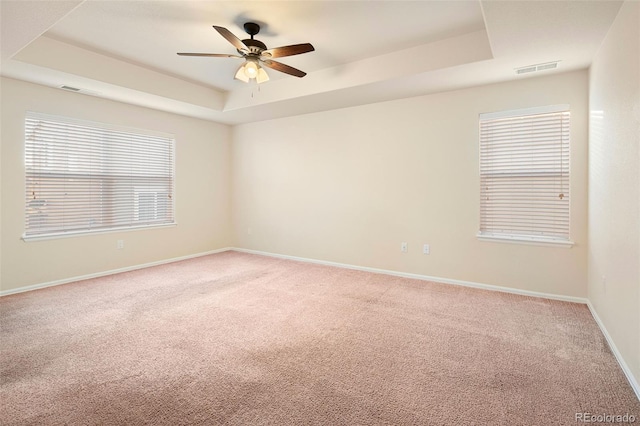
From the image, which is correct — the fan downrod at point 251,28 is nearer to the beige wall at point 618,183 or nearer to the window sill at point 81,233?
the beige wall at point 618,183

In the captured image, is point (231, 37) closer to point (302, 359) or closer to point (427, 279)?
point (302, 359)

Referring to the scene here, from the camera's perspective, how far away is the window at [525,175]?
11.5 ft

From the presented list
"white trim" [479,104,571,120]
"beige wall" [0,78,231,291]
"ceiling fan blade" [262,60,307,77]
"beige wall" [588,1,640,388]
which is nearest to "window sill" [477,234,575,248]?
"beige wall" [588,1,640,388]

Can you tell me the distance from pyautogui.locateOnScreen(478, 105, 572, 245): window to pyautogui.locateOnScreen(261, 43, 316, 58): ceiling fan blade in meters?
2.39

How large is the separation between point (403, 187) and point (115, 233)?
4.27m

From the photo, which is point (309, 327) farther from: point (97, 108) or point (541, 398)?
point (97, 108)

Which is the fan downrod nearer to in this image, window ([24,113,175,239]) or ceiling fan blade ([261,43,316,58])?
ceiling fan blade ([261,43,316,58])

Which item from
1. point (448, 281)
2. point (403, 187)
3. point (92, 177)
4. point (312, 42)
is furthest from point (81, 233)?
point (448, 281)

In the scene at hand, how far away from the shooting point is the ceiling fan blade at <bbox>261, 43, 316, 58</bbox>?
2.76 m

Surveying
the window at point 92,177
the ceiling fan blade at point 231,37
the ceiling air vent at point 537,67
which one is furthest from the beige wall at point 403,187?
the ceiling fan blade at point 231,37

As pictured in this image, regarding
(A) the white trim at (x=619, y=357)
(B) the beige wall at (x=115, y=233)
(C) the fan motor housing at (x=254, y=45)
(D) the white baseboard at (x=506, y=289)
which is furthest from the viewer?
(B) the beige wall at (x=115, y=233)

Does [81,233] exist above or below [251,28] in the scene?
below

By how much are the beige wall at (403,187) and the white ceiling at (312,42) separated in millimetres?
295

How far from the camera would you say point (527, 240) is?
3.65m
